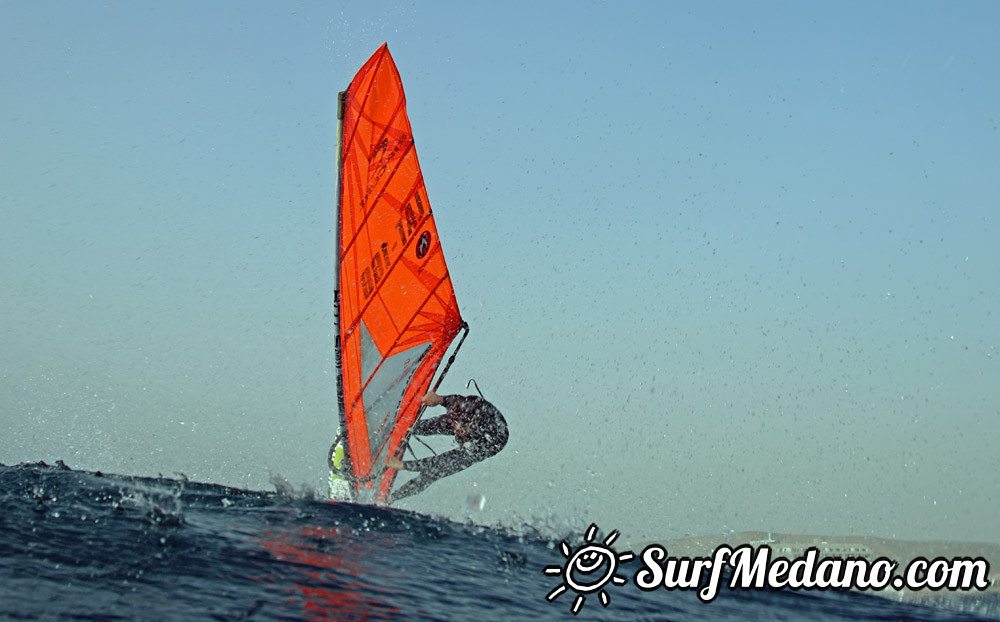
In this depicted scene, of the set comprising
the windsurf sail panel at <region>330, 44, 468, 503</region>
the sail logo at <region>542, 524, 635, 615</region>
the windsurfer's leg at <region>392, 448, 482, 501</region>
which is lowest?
the sail logo at <region>542, 524, 635, 615</region>

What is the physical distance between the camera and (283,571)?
6.94 m

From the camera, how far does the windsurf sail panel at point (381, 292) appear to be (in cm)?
1559

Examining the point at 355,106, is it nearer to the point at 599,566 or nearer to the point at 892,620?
the point at 599,566

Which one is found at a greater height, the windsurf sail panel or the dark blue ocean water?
the windsurf sail panel

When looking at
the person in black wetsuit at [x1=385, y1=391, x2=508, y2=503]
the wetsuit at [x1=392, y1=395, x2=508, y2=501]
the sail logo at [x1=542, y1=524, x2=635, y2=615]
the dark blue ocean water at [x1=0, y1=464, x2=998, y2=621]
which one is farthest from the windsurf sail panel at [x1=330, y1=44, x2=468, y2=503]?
the sail logo at [x1=542, y1=524, x2=635, y2=615]

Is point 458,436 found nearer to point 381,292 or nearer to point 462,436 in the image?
point 462,436

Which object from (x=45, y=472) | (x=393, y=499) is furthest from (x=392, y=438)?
(x=45, y=472)

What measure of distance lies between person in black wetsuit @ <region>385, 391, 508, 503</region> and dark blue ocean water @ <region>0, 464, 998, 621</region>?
122 inches

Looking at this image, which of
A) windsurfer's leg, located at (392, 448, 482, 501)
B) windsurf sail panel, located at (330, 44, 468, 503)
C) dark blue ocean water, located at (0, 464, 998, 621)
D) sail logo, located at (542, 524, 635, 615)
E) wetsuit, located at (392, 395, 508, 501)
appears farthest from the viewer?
windsurf sail panel, located at (330, 44, 468, 503)

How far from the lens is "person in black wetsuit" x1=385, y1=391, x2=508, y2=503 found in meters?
14.8

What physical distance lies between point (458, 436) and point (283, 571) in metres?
8.14

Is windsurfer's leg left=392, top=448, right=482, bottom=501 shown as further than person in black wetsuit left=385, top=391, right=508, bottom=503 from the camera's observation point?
Yes

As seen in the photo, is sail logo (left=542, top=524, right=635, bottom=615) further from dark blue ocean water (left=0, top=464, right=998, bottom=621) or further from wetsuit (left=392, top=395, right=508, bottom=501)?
wetsuit (left=392, top=395, right=508, bottom=501)

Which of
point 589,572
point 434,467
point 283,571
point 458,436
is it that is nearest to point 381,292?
point 458,436
